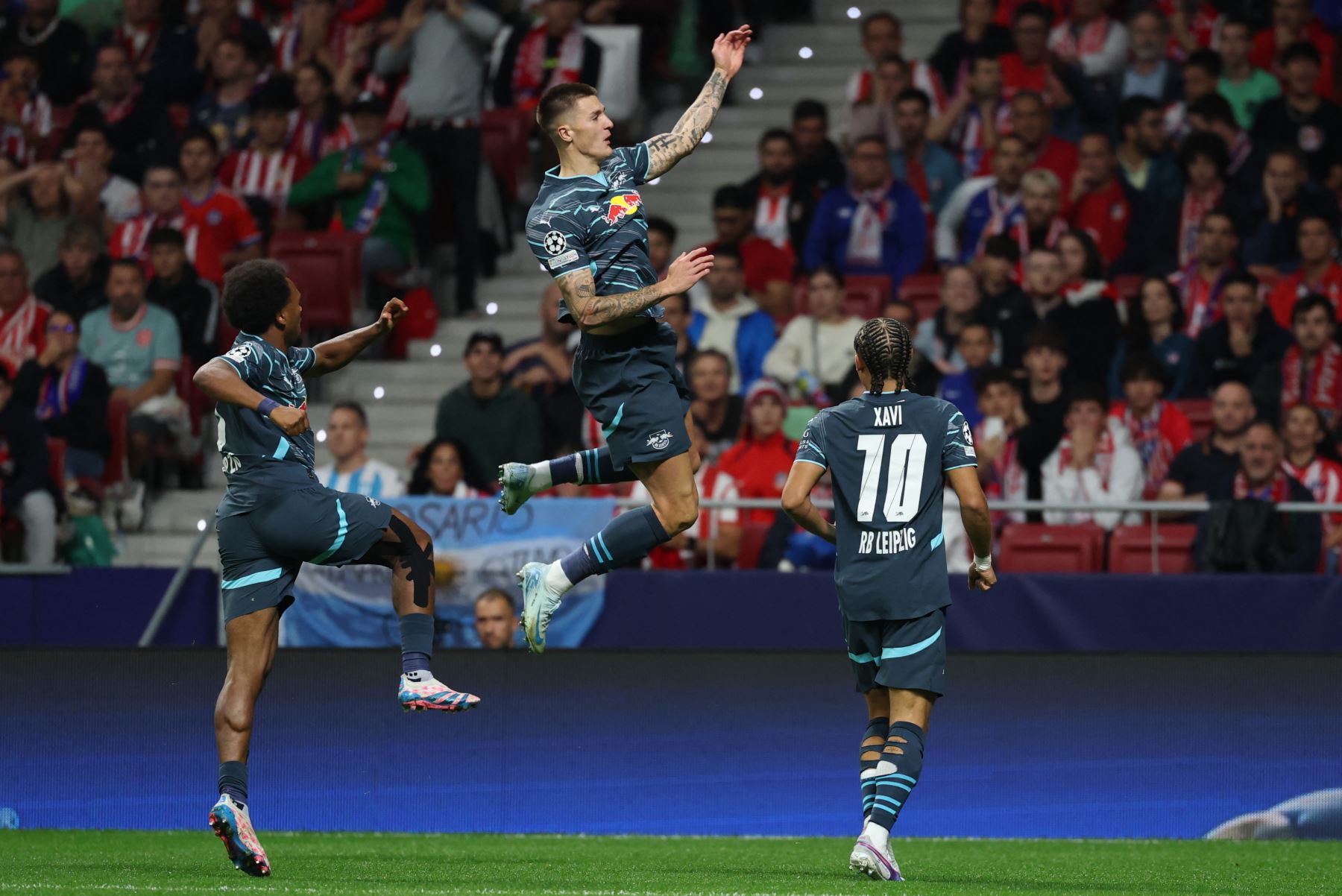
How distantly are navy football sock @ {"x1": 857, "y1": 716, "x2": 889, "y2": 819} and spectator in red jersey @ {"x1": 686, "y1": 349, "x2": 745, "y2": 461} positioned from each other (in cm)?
465

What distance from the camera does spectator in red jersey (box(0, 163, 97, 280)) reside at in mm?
15547

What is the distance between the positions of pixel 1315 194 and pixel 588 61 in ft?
17.7

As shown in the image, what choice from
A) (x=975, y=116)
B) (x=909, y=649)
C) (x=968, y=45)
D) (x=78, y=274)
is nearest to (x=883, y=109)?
(x=975, y=116)

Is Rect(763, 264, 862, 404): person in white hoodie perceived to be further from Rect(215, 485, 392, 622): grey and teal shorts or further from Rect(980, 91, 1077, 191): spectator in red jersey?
Rect(215, 485, 392, 622): grey and teal shorts

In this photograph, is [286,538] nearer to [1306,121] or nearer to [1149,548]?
[1149,548]

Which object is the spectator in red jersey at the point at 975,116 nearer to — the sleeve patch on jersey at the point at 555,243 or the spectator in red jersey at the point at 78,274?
the spectator in red jersey at the point at 78,274

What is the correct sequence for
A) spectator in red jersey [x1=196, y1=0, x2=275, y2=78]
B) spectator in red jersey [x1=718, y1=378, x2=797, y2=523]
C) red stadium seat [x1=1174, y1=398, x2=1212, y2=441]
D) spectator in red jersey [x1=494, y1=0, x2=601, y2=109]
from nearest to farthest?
spectator in red jersey [x1=718, y1=378, x2=797, y2=523]
red stadium seat [x1=1174, y1=398, x2=1212, y2=441]
spectator in red jersey [x1=494, y1=0, x2=601, y2=109]
spectator in red jersey [x1=196, y1=0, x2=275, y2=78]

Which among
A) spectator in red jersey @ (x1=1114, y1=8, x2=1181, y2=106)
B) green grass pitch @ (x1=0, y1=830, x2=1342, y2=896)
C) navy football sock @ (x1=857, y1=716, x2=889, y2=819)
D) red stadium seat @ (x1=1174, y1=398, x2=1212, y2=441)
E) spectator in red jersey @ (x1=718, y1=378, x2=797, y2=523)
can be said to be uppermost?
spectator in red jersey @ (x1=1114, y1=8, x2=1181, y2=106)

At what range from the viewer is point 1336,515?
11016 millimetres

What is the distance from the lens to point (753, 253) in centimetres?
1429

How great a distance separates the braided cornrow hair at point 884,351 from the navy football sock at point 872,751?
1.30m

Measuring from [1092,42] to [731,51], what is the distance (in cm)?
777

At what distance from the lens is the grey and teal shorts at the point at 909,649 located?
24.4 ft

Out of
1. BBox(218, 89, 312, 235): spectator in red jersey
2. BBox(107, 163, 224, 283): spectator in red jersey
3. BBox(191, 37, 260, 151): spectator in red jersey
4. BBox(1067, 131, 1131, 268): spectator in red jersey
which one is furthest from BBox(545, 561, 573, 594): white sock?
BBox(191, 37, 260, 151): spectator in red jersey
